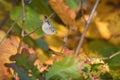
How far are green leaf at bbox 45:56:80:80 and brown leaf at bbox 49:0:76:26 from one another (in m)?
0.27

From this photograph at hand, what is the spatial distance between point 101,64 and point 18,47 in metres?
0.18

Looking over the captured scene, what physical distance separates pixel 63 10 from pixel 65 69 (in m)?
0.32

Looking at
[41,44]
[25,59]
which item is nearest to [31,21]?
[41,44]

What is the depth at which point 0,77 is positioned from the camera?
0.76 metres

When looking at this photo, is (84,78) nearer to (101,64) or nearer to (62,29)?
(101,64)

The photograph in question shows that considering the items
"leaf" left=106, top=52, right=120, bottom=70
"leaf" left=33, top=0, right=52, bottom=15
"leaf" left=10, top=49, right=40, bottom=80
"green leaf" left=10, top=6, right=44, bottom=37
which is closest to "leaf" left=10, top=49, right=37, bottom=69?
"leaf" left=10, top=49, right=40, bottom=80

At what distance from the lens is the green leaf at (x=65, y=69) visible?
65 cm

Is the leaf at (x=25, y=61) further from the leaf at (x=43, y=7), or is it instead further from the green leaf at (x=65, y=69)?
the leaf at (x=43, y=7)

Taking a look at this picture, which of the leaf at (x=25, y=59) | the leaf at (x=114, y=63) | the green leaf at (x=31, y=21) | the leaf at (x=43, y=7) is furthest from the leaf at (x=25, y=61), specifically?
the leaf at (x=43, y=7)

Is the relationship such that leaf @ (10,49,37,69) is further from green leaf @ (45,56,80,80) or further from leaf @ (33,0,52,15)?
leaf @ (33,0,52,15)

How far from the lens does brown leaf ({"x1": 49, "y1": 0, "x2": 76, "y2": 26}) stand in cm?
91

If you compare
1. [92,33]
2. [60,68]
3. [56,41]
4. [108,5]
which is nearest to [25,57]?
[60,68]

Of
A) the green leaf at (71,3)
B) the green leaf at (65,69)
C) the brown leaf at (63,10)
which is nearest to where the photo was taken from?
the green leaf at (65,69)

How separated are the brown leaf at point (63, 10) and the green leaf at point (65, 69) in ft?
0.88
